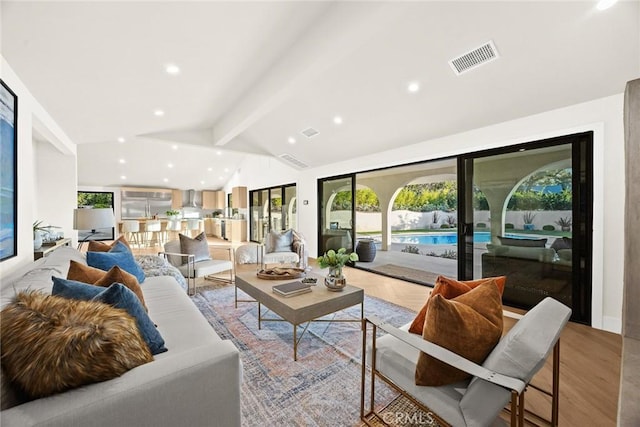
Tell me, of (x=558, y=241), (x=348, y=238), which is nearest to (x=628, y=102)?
(x=558, y=241)

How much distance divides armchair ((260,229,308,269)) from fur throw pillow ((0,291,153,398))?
3.77 metres

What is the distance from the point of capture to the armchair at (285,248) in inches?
192

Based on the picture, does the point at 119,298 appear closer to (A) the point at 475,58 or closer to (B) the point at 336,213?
(A) the point at 475,58

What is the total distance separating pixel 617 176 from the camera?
2.54m

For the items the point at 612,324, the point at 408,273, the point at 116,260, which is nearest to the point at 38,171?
the point at 116,260

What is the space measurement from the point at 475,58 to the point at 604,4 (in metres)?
0.83

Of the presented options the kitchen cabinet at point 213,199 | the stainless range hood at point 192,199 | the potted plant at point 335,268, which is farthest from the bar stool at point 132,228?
the potted plant at point 335,268

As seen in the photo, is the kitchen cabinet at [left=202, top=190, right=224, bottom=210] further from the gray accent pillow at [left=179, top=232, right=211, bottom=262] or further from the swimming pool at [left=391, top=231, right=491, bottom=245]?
the gray accent pillow at [left=179, top=232, right=211, bottom=262]

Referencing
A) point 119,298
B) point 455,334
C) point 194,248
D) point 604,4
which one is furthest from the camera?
point 194,248

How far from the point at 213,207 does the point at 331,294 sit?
33.8 ft

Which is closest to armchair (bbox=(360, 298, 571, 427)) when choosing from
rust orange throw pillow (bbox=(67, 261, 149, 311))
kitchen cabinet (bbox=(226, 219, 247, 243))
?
rust orange throw pillow (bbox=(67, 261, 149, 311))

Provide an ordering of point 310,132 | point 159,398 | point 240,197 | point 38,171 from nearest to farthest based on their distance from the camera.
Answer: point 159,398 < point 38,171 < point 310,132 < point 240,197

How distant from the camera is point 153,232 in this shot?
362 inches

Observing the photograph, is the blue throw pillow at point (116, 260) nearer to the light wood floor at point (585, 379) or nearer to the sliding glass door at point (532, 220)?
the light wood floor at point (585, 379)
